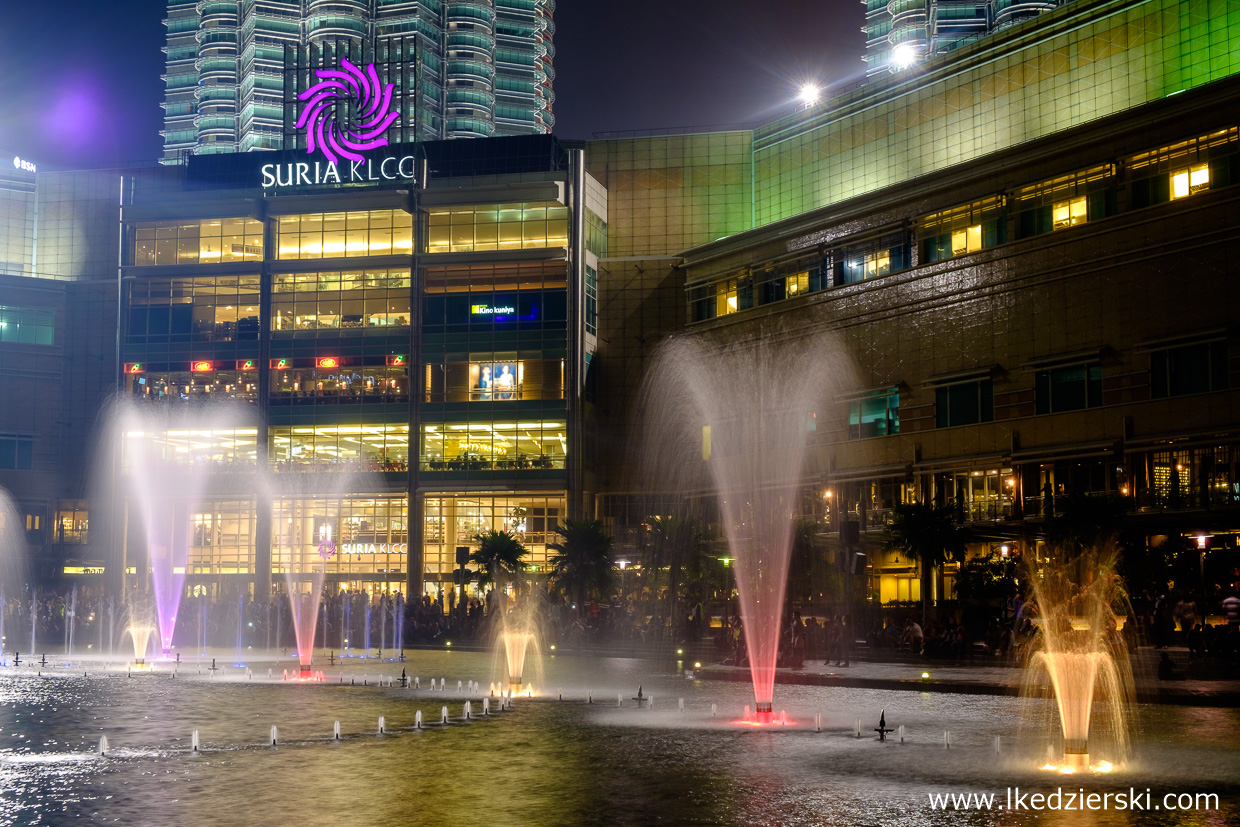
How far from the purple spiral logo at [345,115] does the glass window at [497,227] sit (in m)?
7.19

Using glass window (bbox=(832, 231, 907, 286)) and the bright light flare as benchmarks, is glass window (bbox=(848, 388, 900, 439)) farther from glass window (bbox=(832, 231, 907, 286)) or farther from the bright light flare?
the bright light flare

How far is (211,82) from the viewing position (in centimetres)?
19375

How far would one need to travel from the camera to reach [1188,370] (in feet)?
172

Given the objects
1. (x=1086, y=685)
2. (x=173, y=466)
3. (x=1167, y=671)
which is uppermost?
(x=173, y=466)

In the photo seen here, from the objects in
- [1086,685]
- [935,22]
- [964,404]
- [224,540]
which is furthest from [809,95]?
[935,22]

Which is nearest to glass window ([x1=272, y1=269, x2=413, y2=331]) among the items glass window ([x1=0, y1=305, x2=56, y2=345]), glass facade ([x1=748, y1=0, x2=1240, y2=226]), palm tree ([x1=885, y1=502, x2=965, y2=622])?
glass window ([x1=0, y1=305, x2=56, y2=345])

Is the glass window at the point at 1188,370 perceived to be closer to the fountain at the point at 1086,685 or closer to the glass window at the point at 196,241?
the fountain at the point at 1086,685

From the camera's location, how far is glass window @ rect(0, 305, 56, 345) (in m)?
95.6

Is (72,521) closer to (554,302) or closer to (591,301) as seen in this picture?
(554,302)

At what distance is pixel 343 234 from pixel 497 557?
34241 millimetres

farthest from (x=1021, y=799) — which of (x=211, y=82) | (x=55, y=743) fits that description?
(x=211, y=82)

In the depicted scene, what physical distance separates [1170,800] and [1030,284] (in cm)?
4811

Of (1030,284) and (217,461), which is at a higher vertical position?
(1030,284)

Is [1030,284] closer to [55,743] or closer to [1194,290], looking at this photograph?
[1194,290]
